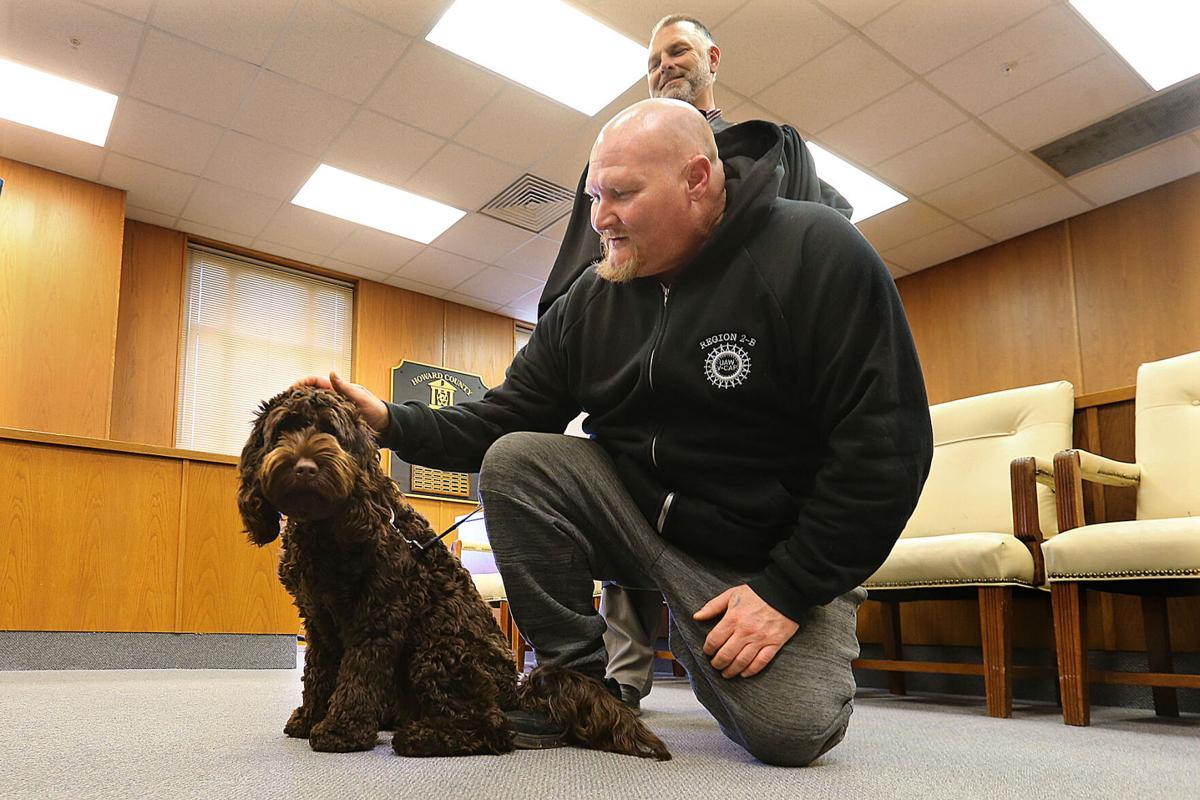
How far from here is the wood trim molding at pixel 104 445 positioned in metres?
4.05

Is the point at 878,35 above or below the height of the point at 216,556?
above

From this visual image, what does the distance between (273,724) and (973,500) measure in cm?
233

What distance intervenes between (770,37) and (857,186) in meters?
1.82

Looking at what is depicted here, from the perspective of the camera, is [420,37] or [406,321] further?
[406,321]

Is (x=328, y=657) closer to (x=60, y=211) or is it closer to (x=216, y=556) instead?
(x=216, y=556)

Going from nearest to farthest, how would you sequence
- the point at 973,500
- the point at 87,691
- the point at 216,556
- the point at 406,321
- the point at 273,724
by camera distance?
the point at 273,724 → the point at 87,691 → the point at 973,500 → the point at 216,556 → the point at 406,321

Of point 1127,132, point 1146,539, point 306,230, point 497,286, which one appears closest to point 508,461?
point 1146,539

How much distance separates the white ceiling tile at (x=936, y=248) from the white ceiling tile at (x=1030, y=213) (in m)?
0.12

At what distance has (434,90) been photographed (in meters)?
5.05

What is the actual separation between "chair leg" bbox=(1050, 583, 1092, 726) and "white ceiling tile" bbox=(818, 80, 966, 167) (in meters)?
3.53

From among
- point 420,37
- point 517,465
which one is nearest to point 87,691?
point 517,465

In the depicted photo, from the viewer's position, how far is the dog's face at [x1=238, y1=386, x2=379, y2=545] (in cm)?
125

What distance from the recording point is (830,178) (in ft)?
19.9

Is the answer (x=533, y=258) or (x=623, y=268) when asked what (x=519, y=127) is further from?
(x=623, y=268)
